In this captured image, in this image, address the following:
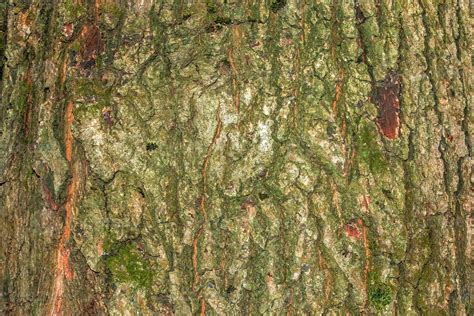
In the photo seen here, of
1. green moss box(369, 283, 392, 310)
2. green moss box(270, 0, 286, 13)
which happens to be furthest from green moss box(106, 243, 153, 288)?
green moss box(270, 0, 286, 13)

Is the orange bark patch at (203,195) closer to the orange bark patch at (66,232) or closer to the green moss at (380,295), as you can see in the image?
the orange bark patch at (66,232)

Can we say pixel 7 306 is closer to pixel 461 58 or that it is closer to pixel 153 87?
pixel 153 87

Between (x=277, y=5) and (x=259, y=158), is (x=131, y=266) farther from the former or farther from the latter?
(x=277, y=5)

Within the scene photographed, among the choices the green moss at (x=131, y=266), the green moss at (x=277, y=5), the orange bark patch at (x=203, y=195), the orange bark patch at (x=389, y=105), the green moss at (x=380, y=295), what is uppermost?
the green moss at (x=277, y=5)

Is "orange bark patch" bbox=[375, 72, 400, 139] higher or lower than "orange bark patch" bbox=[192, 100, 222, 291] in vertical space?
higher

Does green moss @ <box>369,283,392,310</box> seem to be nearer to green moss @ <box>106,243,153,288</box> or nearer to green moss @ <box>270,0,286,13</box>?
green moss @ <box>106,243,153,288</box>

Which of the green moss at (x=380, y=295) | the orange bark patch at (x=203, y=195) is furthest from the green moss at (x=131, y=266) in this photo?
the green moss at (x=380, y=295)

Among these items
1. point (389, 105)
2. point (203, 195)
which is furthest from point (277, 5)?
point (203, 195)
